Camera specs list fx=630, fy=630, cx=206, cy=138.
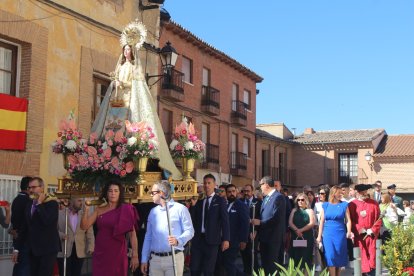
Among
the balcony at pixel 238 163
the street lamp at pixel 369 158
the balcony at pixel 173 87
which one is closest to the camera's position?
the balcony at pixel 173 87

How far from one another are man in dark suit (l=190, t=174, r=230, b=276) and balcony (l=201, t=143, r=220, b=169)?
18.2m

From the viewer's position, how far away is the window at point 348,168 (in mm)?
45531

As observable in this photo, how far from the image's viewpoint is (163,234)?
7.45m

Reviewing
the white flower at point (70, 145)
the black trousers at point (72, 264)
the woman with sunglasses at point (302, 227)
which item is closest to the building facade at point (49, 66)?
the black trousers at point (72, 264)

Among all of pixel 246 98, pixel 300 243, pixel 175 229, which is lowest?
pixel 300 243

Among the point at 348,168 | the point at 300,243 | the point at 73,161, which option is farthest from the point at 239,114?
the point at 73,161

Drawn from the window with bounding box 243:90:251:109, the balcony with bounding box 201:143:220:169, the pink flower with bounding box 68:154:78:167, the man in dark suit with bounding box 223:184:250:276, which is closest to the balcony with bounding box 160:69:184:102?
the balcony with bounding box 201:143:220:169

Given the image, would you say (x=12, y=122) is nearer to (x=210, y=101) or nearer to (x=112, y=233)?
(x=112, y=233)

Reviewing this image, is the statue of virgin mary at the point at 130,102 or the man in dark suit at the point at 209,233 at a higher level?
the statue of virgin mary at the point at 130,102

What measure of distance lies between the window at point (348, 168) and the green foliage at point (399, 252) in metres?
37.0

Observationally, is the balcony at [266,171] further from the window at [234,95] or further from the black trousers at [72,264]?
the black trousers at [72,264]

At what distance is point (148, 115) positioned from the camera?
9.77 meters

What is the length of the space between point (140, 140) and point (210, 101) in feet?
64.4

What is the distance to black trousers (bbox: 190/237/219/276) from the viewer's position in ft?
31.1
